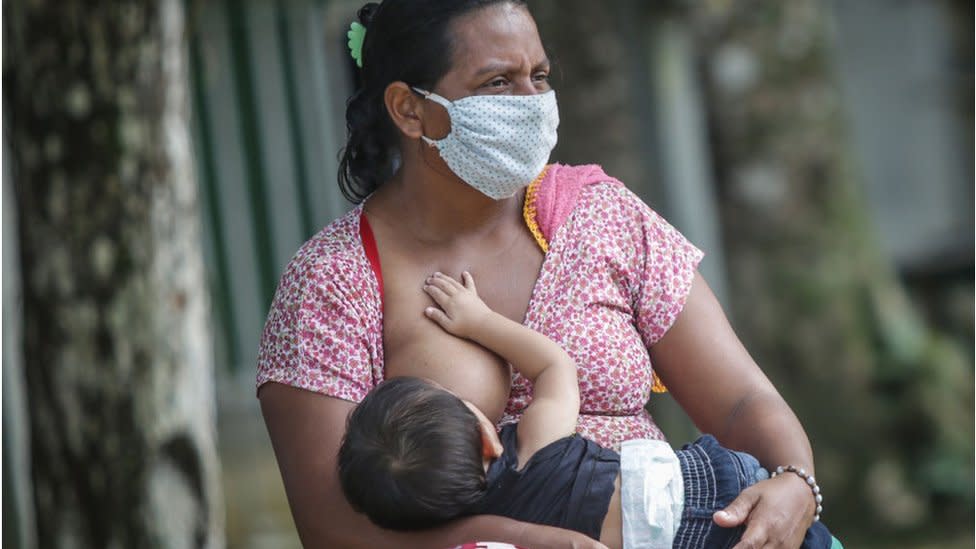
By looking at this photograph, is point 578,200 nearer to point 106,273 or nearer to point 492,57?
point 492,57

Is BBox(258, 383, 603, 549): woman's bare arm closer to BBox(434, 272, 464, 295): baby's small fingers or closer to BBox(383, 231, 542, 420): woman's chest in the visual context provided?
BBox(383, 231, 542, 420): woman's chest

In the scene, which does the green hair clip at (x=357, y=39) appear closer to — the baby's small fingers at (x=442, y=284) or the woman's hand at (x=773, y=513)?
the baby's small fingers at (x=442, y=284)

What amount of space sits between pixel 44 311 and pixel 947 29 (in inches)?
303

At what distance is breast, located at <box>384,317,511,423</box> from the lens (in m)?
3.08

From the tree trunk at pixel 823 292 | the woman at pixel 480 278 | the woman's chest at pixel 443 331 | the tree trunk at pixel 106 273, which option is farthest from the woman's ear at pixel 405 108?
the tree trunk at pixel 823 292

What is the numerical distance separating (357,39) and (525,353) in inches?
29.9

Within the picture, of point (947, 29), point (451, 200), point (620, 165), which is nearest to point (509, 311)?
point (451, 200)

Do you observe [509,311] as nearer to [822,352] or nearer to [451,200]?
[451,200]

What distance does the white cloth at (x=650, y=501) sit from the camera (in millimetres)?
2879

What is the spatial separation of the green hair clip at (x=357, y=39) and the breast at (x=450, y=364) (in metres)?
0.59

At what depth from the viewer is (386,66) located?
325 centimetres

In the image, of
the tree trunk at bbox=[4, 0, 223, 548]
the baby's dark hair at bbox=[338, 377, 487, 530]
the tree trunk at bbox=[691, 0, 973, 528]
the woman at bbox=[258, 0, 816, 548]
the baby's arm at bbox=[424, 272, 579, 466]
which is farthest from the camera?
the tree trunk at bbox=[691, 0, 973, 528]

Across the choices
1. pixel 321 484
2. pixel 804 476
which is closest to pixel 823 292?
pixel 804 476

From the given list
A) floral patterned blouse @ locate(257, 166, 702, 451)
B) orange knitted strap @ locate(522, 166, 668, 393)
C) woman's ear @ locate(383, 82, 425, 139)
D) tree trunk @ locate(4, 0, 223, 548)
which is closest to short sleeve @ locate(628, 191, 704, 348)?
floral patterned blouse @ locate(257, 166, 702, 451)
